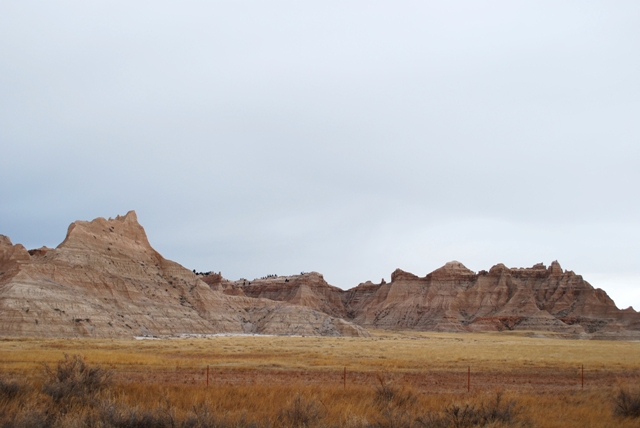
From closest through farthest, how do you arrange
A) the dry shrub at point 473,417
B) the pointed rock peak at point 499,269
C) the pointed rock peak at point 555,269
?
the dry shrub at point 473,417 < the pointed rock peak at point 555,269 < the pointed rock peak at point 499,269

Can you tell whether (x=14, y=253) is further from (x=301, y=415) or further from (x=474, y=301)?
(x=474, y=301)

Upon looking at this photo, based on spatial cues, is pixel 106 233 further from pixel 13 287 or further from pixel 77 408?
pixel 77 408

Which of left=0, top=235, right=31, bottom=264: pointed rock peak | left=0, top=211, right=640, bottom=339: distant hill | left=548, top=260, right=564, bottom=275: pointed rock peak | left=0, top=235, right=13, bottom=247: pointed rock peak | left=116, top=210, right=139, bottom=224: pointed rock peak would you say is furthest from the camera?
left=548, top=260, right=564, bottom=275: pointed rock peak

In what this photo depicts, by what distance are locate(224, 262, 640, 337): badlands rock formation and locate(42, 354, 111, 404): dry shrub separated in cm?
12012

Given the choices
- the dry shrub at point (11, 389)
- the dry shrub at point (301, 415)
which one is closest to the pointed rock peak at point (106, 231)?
the dry shrub at point (11, 389)

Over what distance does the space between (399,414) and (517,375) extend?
58.4 feet

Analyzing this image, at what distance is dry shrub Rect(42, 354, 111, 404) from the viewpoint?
1456 centimetres

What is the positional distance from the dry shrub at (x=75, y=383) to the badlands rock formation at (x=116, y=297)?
4893 centimetres

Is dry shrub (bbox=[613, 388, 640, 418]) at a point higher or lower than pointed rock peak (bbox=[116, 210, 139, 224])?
lower

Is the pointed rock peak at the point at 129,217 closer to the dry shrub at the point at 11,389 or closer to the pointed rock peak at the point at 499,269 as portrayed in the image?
the dry shrub at the point at 11,389

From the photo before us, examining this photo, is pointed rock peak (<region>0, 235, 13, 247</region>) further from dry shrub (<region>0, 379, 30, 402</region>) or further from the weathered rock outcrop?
dry shrub (<region>0, 379, 30, 402</region>)

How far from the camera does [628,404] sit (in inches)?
592

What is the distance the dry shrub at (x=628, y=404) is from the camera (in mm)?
14953

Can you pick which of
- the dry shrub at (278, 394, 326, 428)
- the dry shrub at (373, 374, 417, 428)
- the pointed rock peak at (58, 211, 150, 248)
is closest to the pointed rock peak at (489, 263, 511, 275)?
the pointed rock peak at (58, 211, 150, 248)
